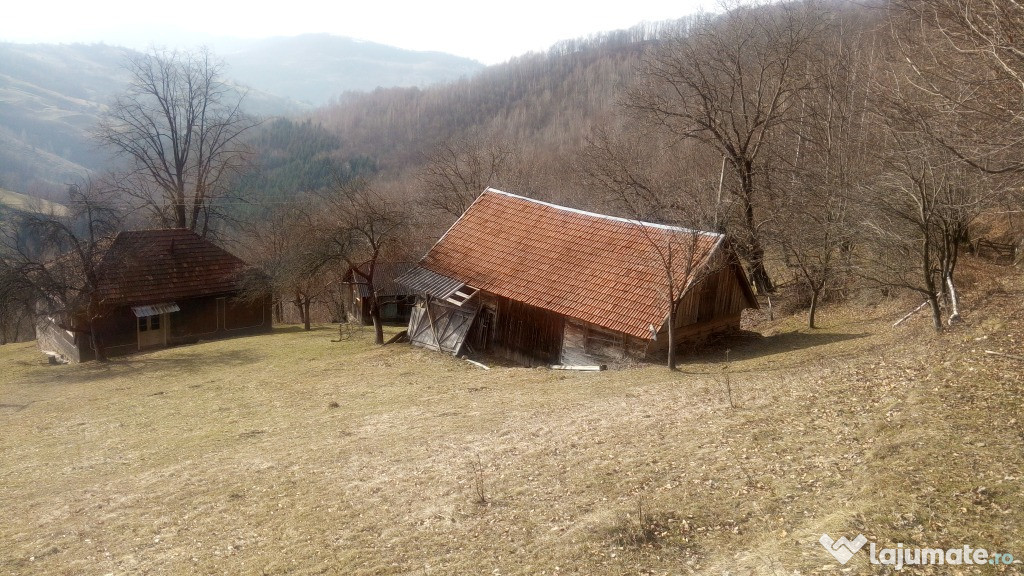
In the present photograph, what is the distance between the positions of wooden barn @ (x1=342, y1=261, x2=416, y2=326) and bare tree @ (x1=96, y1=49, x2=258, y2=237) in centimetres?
926

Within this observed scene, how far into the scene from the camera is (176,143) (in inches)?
1510

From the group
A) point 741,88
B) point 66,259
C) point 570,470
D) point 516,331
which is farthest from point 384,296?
point 570,470

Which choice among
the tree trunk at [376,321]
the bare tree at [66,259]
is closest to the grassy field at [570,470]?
the tree trunk at [376,321]

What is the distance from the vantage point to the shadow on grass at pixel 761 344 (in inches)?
670

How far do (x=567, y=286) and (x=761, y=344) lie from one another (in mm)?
5778

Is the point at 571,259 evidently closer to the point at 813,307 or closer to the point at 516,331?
the point at 516,331

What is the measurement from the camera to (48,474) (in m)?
13.4

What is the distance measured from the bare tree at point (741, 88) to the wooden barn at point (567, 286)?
5603 millimetres

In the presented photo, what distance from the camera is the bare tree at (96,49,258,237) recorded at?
37062mm

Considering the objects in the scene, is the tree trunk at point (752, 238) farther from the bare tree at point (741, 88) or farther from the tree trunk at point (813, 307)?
the tree trunk at point (813, 307)

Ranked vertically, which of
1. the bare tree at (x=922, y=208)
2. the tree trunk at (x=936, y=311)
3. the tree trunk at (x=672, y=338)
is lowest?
the tree trunk at (x=672, y=338)

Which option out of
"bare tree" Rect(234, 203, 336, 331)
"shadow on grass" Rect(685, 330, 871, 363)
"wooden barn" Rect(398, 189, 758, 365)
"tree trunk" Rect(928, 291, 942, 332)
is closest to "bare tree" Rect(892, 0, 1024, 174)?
"tree trunk" Rect(928, 291, 942, 332)

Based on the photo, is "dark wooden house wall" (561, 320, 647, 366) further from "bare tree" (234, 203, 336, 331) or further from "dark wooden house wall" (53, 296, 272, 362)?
"dark wooden house wall" (53, 296, 272, 362)

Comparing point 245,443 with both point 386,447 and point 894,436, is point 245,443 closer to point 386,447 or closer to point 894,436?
point 386,447
